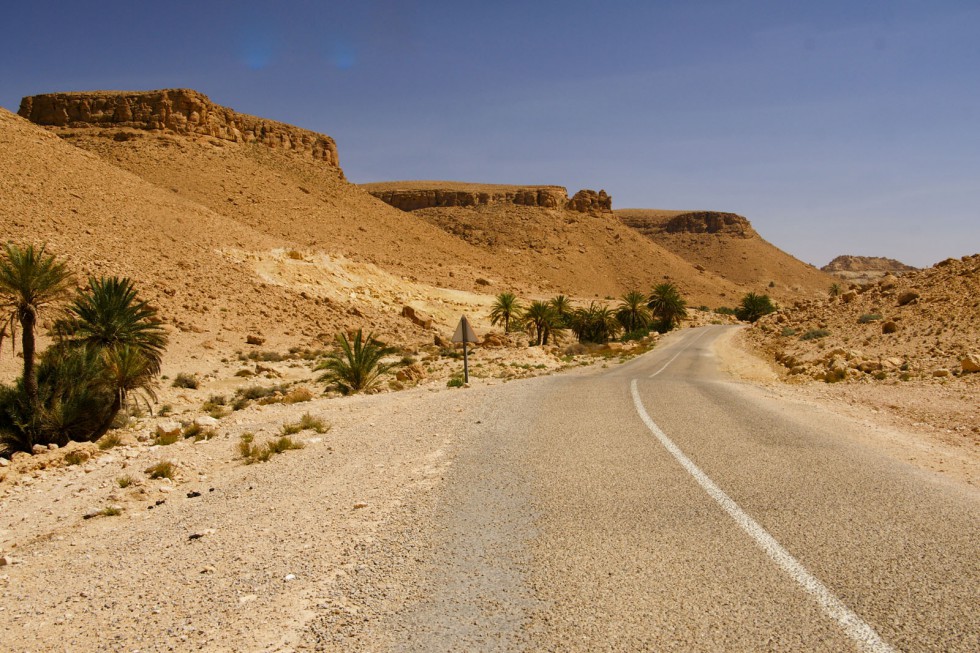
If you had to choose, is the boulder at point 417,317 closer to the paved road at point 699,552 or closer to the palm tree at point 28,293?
the palm tree at point 28,293

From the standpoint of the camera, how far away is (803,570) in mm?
3721

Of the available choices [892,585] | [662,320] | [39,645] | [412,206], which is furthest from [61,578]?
[412,206]

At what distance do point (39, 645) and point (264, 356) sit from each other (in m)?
28.8

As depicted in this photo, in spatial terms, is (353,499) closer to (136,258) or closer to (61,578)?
(61,578)

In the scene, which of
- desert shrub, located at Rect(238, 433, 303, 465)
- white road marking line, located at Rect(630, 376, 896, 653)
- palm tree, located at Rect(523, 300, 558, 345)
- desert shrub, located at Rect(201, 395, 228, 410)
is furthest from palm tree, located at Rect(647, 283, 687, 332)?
white road marking line, located at Rect(630, 376, 896, 653)

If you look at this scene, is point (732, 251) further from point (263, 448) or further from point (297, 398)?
point (263, 448)

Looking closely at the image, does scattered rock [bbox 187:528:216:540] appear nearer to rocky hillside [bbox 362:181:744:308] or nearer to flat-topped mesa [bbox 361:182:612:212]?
rocky hillside [bbox 362:181:744:308]

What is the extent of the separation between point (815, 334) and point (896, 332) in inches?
248

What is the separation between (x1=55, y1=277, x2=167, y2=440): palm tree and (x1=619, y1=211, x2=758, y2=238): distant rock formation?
491 feet

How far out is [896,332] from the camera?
73.4 ft

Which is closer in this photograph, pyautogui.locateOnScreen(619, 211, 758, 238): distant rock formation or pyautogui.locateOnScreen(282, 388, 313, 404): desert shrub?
pyautogui.locateOnScreen(282, 388, 313, 404): desert shrub

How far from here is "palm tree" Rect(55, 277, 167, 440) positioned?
15070mm

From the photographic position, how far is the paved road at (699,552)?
3.13m

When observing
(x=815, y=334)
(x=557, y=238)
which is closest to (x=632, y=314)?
(x=815, y=334)
